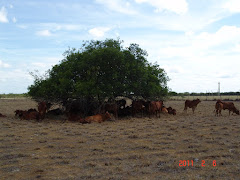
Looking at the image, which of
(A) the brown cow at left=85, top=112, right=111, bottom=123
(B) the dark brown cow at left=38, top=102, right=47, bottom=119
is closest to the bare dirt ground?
(A) the brown cow at left=85, top=112, right=111, bottom=123

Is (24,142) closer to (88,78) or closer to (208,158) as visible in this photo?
(208,158)

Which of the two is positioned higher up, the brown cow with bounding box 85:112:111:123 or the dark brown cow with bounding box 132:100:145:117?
the dark brown cow with bounding box 132:100:145:117

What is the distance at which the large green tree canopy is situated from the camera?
1555 centimetres

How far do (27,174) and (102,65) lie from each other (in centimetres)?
1116

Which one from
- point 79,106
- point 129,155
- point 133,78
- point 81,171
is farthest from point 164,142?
point 79,106

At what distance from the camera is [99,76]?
16609mm

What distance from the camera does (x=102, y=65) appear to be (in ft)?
53.2

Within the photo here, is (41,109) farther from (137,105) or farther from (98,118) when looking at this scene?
(137,105)

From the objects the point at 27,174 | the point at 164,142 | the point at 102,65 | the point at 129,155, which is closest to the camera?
the point at 27,174

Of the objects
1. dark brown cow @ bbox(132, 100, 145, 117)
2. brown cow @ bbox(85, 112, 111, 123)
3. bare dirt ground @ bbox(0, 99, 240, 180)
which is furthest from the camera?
dark brown cow @ bbox(132, 100, 145, 117)

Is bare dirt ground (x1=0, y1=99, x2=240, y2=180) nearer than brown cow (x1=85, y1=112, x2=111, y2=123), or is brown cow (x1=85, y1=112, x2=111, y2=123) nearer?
bare dirt ground (x1=0, y1=99, x2=240, y2=180)
